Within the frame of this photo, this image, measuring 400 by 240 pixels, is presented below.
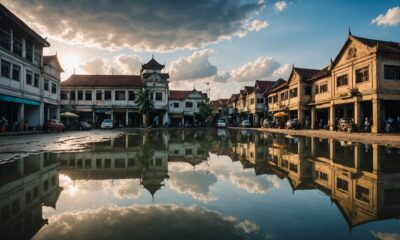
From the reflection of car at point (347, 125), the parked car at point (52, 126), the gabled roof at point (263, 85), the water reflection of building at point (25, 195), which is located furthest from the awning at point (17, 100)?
the gabled roof at point (263, 85)

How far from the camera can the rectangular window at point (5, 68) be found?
23.9 m

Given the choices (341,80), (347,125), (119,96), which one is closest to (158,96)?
(119,96)

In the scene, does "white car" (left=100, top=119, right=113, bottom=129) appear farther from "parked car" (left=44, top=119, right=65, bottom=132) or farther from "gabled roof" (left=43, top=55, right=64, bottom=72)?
"parked car" (left=44, top=119, right=65, bottom=132)

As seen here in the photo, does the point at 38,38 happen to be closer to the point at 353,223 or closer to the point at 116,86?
the point at 116,86

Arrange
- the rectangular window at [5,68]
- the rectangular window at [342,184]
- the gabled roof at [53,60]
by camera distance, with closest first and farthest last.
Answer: the rectangular window at [342,184] → the rectangular window at [5,68] → the gabled roof at [53,60]

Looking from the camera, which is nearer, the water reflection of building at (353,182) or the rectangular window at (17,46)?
the water reflection of building at (353,182)

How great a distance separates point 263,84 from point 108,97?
31736 mm

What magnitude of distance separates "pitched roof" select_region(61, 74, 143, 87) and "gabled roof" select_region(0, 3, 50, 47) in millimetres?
19455

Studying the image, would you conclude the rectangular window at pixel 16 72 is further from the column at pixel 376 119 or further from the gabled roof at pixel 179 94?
the gabled roof at pixel 179 94

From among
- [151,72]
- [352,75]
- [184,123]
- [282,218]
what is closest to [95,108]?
[151,72]

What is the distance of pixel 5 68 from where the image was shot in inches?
961

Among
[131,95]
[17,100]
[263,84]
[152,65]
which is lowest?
[17,100]

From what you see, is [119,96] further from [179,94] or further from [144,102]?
[179,94]

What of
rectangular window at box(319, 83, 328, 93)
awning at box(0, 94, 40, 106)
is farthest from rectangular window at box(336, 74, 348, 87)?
awning at box(0, 94, 40, 106)
